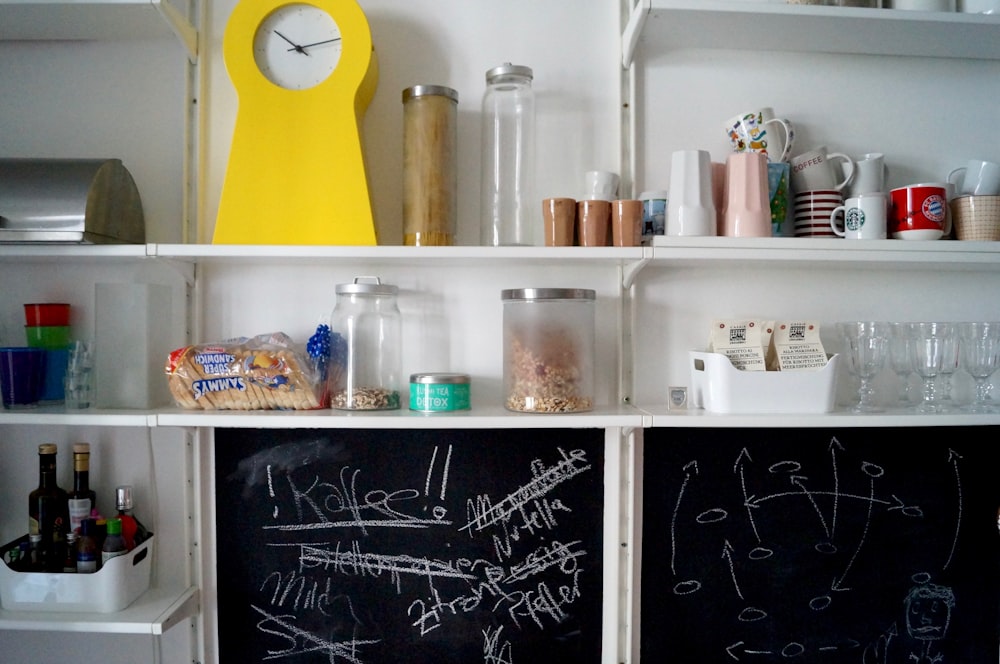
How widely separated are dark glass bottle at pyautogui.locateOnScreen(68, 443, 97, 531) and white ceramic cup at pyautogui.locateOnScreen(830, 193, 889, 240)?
1610 mm

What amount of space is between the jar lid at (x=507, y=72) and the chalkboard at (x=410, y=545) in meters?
0.75

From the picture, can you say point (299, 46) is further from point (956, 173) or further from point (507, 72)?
point (956, 173)

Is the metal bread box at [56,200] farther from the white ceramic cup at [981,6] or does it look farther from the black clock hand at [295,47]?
the white ceramic cup at [981,6]

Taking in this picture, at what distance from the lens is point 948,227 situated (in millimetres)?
1402

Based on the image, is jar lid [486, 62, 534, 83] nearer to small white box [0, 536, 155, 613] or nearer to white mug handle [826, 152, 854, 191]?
white mug handle [826, 152, 854, 191]

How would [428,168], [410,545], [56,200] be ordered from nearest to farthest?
[56,200]
[428,168]
[410,545]

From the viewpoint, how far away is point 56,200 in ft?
4.14

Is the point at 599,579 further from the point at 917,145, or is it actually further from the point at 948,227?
the point at 917,145

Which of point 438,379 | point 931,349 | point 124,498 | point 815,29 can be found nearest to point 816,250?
point 931,349

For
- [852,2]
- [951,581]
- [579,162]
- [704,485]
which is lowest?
[951,581]

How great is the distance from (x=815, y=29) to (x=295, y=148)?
1.10 m

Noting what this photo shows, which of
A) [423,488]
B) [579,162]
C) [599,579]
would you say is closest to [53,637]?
[423,488]

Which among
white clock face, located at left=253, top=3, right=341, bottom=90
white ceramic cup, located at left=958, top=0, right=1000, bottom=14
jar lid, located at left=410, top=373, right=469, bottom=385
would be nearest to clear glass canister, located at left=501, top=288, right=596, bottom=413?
jar lid, located at left=410, top=373, right=469, bottom=385

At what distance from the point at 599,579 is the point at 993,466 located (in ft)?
3.08
